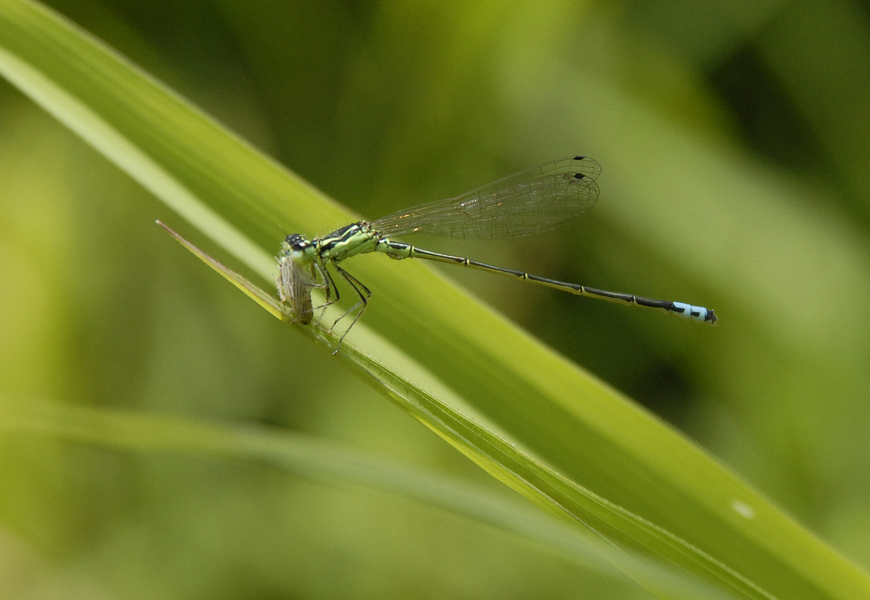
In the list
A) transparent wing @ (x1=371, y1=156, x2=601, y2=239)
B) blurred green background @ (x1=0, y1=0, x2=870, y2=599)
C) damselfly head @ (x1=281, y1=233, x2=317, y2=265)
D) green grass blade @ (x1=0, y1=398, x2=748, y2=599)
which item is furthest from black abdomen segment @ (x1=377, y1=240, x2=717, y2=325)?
green grass blade @ (x1=0, y1=398, x2=748, y2=599)

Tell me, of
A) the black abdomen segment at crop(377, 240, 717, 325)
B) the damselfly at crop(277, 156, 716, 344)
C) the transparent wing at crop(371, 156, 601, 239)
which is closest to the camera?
the damselfly at crop(277, 156, 716, 344)

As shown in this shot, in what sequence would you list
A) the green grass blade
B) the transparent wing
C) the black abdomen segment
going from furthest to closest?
1. the transparent wing
2. the black abdomen segment
3. the green grass blade

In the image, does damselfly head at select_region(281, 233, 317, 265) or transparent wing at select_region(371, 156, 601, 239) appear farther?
transparent wing at select_region(371, 156, 601, 239)

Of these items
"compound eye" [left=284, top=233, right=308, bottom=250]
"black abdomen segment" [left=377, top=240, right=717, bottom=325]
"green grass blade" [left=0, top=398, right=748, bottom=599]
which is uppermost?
"black abdomen segment" [left=377, top=240, right=717, bottom=325]

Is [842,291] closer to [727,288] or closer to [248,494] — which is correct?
[727,288]

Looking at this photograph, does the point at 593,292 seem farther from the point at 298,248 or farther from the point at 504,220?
the point at 298,248

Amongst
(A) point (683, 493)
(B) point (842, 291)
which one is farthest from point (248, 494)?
(B) point (842, 291)

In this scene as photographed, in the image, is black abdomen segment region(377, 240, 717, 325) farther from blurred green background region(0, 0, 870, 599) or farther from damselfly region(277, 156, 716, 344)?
blurred green background region(0, 0, 870, 599)

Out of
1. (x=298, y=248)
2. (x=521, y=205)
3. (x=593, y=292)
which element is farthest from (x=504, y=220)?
(x=298, y=248)
